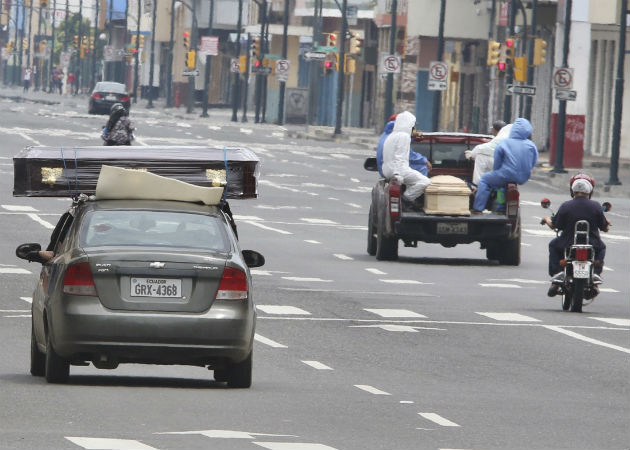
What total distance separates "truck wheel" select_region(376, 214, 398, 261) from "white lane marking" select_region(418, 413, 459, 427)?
13.9 meters

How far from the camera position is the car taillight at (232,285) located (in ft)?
41.1

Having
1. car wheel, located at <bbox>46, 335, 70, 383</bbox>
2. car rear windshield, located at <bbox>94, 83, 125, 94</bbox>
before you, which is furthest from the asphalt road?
car rear windshield, located at <bbox>94, 83, 125, 94</bbox>

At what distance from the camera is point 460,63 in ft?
278

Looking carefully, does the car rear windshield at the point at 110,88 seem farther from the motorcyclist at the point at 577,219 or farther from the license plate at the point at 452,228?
the motorcyclist at the point at 577,219

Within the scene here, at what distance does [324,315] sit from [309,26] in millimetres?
91081

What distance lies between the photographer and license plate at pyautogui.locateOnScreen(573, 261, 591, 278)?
1994cm

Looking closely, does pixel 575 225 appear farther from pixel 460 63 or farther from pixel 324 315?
pixel 460 63

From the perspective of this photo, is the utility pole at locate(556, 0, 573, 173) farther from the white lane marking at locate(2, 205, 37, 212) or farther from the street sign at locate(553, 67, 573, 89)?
the white lane marking at locate(2, 205, 37, 212)

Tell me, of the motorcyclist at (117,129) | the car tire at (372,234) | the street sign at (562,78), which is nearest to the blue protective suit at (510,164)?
the car tire at (372,234)

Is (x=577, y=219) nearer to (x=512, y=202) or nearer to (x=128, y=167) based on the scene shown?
(x=512, y=202)

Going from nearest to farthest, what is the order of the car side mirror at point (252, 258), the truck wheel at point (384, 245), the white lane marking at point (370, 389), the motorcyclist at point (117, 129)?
the white lane marking at point (370, 389) → the car side mirror at point (252, 258) → the truck wheel at point (384, 245) → the motorcyclist at point (117, 129)

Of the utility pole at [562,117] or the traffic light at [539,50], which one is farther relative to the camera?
the traffic light at [539,50]

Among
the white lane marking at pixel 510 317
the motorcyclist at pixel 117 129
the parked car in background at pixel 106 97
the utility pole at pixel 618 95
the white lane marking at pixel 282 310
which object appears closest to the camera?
the white lane marking at pixel 282 310

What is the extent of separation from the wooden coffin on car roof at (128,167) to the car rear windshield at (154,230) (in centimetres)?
119
